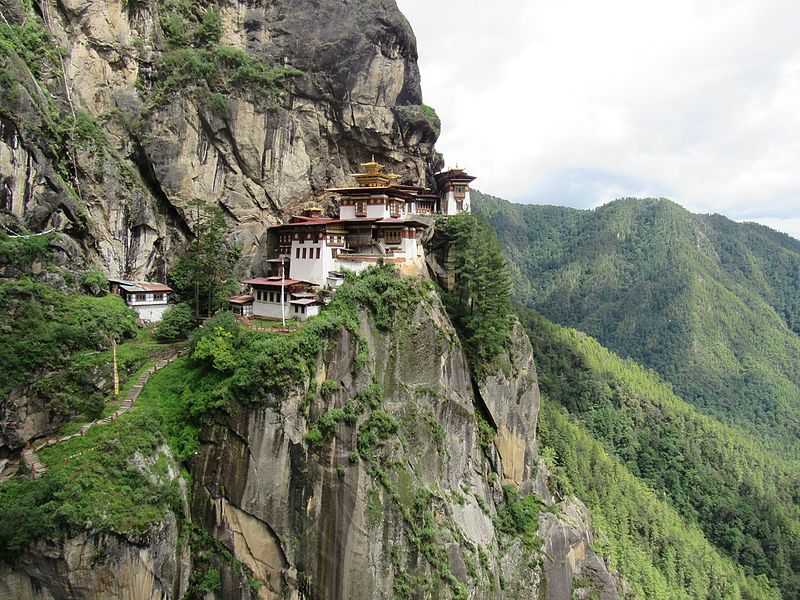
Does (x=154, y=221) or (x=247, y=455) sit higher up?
(x=154, y=221)

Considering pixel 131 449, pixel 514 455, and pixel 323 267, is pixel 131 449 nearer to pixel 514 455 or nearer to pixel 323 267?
pixel 323 267

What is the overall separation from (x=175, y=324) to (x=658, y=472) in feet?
268

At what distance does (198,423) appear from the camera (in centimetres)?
2494

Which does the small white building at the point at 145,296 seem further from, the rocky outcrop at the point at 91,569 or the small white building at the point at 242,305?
the rocky outcrop at the point at 91,569

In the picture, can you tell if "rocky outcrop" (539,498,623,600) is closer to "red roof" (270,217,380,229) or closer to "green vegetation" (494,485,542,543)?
"green vegetation" (494,485,542,543)

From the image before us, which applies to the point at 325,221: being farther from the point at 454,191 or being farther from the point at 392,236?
the point at 454,191

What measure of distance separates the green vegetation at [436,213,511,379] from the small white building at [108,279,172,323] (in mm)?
22356

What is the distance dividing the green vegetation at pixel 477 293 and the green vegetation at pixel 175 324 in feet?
65.1

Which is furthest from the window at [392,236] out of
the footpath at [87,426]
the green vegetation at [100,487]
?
the green vegetation at [100,487]

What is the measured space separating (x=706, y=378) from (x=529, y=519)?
5724 inches

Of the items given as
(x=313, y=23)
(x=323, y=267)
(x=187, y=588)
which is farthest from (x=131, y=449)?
(x=313, y=23)

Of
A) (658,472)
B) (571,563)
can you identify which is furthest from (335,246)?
(658,472)

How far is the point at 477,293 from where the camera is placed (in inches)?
1499

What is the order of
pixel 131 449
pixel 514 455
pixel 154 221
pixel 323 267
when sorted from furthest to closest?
pixel 514 455, pixel 154 221, pixel 323 267, pixel 131 449
